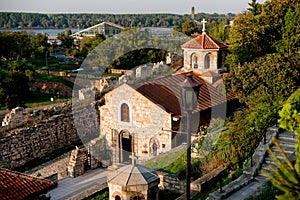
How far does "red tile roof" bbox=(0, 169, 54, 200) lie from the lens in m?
9.52

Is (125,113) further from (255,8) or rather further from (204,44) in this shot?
(255,8)

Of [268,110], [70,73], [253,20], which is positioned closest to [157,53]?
[70,73]

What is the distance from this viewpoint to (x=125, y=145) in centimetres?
1919

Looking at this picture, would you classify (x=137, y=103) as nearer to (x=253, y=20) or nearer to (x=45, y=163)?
(x=45, y=163)

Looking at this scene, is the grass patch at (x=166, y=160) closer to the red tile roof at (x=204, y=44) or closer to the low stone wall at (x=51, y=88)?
the red tile roof at (x=204, y=44)

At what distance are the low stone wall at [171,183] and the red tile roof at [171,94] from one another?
4.05m

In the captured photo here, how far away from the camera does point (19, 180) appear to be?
394 inches

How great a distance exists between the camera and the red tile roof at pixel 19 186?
9.52 metres

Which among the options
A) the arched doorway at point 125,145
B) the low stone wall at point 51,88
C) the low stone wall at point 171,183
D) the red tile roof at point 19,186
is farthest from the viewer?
the low stone wall at point 51,88

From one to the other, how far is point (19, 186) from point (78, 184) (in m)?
6.84

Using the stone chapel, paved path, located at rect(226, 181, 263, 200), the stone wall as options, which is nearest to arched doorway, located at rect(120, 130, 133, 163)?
the stone chapel

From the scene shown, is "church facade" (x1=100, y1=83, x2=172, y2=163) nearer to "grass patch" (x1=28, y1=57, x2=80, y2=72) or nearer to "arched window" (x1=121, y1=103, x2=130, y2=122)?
"arched window" (x1=121, y1=103, x2=130, y2=122)

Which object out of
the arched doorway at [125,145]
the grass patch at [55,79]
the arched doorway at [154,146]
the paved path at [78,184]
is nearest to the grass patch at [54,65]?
the grass patch at [55,79]

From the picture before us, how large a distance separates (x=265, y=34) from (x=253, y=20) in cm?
103
